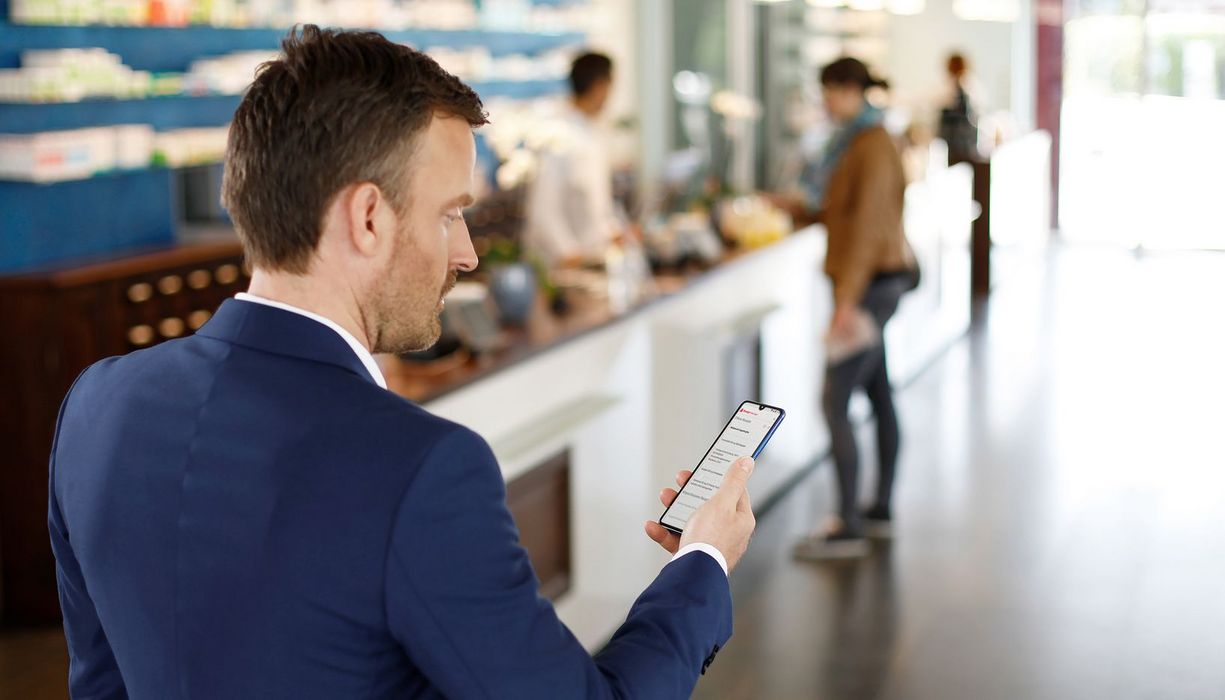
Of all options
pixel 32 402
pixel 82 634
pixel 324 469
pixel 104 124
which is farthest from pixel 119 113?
pixel 324 469

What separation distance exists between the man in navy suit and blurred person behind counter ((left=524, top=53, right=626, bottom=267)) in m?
3.93

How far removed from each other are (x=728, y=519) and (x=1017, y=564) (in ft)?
11.8

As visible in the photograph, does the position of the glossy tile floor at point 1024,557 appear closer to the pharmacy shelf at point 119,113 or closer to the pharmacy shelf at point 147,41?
the pharmacy shelf at point 147,41

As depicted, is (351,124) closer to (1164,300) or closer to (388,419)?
(388,419)

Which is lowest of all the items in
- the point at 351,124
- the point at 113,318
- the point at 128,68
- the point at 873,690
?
the point at 873,690

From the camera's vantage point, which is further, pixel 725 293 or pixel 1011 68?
pixel 1011 68

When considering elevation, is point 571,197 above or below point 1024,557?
above

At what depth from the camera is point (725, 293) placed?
5.14 m

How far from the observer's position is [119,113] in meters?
5.71

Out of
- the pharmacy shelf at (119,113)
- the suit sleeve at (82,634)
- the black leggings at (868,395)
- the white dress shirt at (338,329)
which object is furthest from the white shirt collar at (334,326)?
the pharmacy shelf at (119,113)

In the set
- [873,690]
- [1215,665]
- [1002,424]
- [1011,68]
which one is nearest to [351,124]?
[873,690]

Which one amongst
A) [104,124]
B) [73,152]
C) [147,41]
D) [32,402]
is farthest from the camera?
[147,41]

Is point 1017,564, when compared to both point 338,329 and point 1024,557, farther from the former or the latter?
point 338,329

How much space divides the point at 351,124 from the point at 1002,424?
5.81 metres
